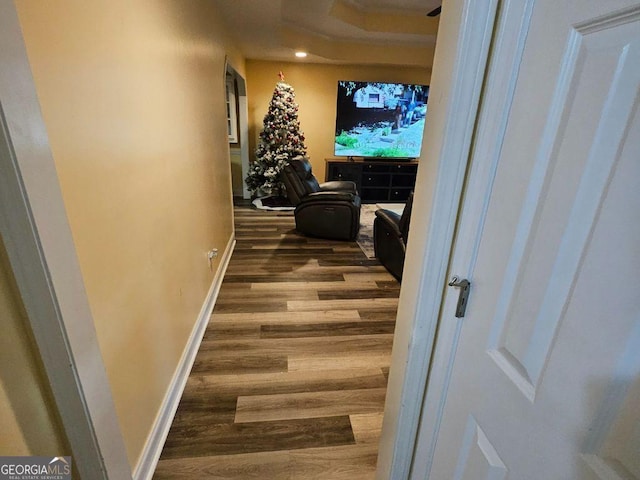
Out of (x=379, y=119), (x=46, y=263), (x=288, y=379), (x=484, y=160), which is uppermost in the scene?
(x=379, y=119)

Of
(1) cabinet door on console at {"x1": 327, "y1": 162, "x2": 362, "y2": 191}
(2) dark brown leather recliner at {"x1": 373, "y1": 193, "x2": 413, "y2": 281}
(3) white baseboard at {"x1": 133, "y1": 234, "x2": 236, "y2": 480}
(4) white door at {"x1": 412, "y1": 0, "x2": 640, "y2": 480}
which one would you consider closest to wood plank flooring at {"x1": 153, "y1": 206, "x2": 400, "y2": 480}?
(3) white baseboard at {"x1": 133, "y1": 234, "x2": 236, "y2": 480}

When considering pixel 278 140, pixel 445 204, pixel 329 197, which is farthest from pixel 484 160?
pixel 278 140

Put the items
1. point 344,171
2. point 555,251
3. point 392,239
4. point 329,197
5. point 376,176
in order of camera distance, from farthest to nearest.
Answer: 1. point 376,176
2. point 344,171
3. point 329,197
4. point 392,239
5. point 555,251

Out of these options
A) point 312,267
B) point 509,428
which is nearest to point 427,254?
point 509,428

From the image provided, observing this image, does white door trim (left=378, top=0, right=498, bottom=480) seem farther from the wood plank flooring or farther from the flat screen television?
the flat screen television

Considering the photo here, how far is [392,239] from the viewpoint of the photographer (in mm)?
2939

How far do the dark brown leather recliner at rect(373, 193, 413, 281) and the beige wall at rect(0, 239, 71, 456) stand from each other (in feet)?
7.63

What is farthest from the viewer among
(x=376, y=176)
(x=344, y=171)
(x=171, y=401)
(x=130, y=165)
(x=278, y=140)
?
(x=376, y=176)

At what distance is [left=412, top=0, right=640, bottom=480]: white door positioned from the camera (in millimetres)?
394

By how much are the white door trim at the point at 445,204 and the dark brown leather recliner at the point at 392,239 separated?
179 cm

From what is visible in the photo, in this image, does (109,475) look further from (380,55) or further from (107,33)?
(380,55)

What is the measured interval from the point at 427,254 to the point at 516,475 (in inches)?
18.2

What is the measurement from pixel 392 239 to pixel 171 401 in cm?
216

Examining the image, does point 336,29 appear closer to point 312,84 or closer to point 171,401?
point 312,84
